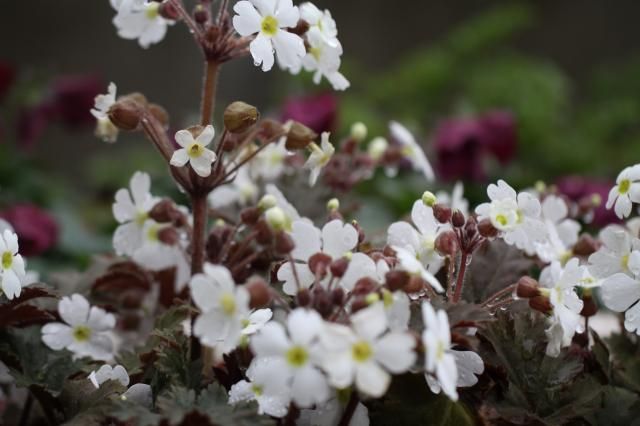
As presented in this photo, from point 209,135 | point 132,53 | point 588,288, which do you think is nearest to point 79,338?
point 209,135

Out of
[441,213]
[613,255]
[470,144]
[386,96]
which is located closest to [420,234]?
[441,213]

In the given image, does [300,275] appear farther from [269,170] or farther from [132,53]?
[132,53]

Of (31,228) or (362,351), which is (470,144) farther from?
(362,351)

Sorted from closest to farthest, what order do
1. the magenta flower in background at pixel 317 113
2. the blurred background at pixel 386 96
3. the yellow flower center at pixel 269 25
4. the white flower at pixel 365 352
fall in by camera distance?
the white flower at pixel 365 352 < the yellow flower center at pixel 269 25 < the magenta flower in background at pixel 317 113 < the blurred background at pixel 386 96

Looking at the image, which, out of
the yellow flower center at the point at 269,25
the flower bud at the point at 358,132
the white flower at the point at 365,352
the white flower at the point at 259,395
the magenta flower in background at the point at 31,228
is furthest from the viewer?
the magenta flower in background at the point at 31,228

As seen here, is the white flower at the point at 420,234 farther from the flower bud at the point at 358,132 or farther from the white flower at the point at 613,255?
the flower bud at the point at 358,132

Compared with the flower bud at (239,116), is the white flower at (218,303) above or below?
below

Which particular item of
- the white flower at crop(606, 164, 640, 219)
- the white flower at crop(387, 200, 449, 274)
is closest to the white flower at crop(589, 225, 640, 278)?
the white flower at crop(606, 164, 640, 219)

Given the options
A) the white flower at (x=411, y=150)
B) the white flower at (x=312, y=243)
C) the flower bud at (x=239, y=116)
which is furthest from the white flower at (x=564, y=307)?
the white flower at (x=411, y=150)
